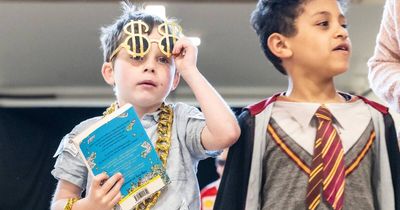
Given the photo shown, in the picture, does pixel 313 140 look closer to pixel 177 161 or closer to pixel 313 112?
pixel 313 112

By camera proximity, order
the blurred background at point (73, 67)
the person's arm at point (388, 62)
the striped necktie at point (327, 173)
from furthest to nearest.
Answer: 1. the blurred background at point (73, 67)
2. the person's arm at point (388, 62)
3. the striped necktie at point (327, 173)

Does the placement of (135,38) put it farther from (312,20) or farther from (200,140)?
(312,20)

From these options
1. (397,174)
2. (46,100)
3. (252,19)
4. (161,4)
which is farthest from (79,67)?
(397,174)

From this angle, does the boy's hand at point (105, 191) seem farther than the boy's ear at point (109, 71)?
No

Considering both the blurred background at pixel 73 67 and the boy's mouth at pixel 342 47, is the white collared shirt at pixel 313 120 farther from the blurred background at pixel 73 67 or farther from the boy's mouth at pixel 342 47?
the blurred background at pixel 73 67

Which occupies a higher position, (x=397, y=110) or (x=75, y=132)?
(x=75, y=132)

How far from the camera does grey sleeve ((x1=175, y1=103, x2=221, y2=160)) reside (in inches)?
38.7

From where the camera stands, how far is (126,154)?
934 millimetres

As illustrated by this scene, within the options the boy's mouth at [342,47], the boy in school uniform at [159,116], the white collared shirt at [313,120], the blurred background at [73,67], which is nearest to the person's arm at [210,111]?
the boy in school uniform at [159,116]

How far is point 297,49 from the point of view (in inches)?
39.9

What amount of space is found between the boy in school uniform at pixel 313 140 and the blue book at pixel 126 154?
13 centimetres

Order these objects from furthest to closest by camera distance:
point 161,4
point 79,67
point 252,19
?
point 79,67 < point 161,4 < point 252,19

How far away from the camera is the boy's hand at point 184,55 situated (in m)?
0.97

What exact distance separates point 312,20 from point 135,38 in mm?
319
